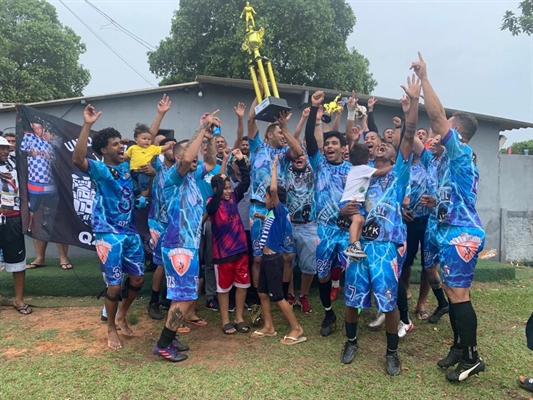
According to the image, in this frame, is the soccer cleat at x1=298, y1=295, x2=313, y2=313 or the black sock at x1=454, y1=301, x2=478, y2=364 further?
the soccer cleat at x1=298, y1=295, x2=313, y2=313

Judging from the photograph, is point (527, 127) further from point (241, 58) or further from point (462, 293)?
point (241, 58)

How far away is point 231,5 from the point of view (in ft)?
51.3

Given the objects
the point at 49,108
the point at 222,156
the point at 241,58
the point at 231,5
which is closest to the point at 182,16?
the point at 231,5

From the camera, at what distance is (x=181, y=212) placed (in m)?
3.89

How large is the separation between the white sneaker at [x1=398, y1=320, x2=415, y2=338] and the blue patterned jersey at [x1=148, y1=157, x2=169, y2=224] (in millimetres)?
3087

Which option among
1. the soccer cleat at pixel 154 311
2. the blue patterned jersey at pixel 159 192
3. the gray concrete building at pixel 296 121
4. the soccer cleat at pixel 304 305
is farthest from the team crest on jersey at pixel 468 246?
the gray concrete building at pixel 296 121

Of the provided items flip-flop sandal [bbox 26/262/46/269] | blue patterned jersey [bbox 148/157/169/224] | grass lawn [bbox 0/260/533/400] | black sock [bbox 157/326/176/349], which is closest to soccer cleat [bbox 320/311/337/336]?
grass lawn [bbox 0/260/533/400]

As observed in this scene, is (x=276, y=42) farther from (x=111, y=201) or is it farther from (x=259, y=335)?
(x=259, y=335)

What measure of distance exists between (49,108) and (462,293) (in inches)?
299

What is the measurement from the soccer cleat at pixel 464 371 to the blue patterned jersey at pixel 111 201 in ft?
11.4

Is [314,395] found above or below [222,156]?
below

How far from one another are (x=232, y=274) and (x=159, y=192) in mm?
1404

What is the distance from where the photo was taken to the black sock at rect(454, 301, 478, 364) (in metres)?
3.44

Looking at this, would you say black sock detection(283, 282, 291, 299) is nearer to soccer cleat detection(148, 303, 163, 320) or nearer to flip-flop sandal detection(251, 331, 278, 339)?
flip-flop sandal detection(251, 331, 278, 339)
